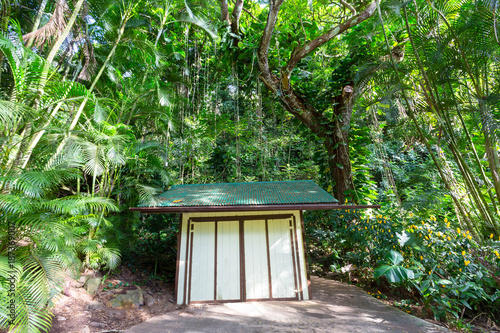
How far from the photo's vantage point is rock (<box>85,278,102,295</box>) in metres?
3.84

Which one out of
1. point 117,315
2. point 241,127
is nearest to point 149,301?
point 117,315

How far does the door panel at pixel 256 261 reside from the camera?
429 cm

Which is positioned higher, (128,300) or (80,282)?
(80,282)

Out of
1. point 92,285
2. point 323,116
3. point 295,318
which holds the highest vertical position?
point 323,116

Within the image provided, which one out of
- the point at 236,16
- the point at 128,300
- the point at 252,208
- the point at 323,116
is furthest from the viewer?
the point at 323,116

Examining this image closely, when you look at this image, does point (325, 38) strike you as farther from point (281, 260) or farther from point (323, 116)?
point (281, 260)

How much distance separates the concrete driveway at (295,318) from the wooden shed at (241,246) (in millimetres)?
245

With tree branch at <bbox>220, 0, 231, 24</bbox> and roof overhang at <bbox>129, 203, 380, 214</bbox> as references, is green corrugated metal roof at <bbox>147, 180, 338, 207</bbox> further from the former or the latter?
tree branch at <bbox>220, 0, 231, 24</bbox>

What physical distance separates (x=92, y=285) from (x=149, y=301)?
0.98 m

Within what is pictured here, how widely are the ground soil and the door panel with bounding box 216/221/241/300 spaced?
890 mm

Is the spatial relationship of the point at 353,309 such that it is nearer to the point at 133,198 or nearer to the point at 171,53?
the point at 133,198

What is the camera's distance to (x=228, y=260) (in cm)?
444

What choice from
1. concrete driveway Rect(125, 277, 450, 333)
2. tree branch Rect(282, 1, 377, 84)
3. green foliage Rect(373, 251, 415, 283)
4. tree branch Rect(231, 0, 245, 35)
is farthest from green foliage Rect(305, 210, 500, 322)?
tree branch Rect(231, 0, 245, 35)

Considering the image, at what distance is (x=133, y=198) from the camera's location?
5.11m
